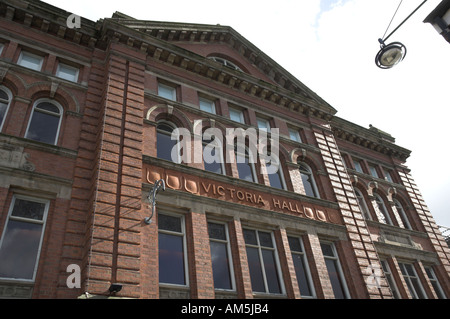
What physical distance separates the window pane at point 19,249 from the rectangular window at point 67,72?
6681 millimetres

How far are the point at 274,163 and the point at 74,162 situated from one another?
9.06 metres

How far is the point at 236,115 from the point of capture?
18.4 metres

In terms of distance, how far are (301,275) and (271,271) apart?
1419mm

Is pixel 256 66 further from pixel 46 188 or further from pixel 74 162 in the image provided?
Result: pixel 46 188

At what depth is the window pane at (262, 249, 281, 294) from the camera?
13000 mm

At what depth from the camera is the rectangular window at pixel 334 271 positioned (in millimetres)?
14477

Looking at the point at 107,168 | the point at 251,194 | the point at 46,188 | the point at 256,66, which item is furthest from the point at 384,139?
the point at 46,188

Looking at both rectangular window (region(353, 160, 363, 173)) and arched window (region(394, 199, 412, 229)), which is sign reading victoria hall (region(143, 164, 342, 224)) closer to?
rectangular window (region(353, 160, 363, 173))

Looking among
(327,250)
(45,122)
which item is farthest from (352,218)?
(45,122)

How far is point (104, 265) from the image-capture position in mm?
9812

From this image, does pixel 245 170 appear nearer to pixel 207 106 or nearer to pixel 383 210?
pixel 207 106

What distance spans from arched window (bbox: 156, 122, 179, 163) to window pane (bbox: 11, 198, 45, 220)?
15.3 feet

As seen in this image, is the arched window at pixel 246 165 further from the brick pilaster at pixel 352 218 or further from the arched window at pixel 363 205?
the arched window at pixel 363 205

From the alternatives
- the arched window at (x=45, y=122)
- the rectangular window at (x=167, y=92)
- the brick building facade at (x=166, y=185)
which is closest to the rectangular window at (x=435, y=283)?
the brick building facade at (x=166, y=185)
